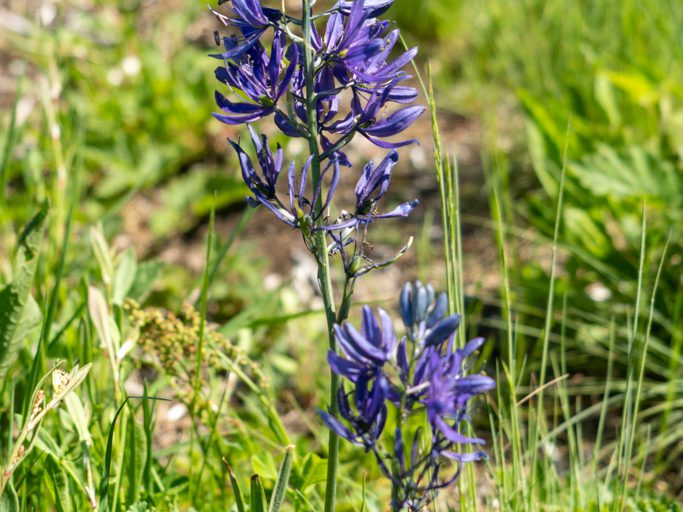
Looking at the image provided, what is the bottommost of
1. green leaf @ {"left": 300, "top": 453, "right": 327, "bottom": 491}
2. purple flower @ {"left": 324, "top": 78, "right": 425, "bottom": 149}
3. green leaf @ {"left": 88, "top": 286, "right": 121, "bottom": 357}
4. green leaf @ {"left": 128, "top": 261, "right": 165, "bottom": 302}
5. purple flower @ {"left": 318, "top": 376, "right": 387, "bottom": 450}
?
green leaf @ {"left": 300, "top": 453, "right": 327, "bottom": 491}

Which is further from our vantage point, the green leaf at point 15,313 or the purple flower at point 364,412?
the green leaf at point 15,313

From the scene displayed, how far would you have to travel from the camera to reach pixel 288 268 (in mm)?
3336

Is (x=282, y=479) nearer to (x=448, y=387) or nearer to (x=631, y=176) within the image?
(x=448, y=387)

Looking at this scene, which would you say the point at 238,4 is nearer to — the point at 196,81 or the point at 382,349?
the point at 382,349

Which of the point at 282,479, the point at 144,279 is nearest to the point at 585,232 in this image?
the point at 144,279

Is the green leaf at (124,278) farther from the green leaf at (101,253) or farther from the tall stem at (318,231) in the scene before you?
the tall stem at (318,231)

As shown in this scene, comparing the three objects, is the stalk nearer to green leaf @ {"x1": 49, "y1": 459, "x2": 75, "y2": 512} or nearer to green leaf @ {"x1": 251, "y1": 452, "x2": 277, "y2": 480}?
green leaf @ {"x1": 251, "y1": 452, "x2": 277, "y2": 480}

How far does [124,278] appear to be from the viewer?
2.11m

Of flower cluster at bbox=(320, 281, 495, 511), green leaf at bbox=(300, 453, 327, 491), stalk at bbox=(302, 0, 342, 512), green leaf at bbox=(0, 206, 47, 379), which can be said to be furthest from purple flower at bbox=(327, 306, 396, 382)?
green leaf at bbox=(0, 206, 47, 379)

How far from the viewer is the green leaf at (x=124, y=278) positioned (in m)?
2.05

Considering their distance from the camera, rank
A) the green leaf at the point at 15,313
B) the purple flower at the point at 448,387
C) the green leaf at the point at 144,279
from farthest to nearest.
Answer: the green leaf at the point at 144,279, the green leaf at the point at 15,313, the purple flower at the point at 448,387

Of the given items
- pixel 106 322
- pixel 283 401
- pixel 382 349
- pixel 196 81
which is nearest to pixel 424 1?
pixel 196 81

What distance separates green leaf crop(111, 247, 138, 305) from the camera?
2.05 meters

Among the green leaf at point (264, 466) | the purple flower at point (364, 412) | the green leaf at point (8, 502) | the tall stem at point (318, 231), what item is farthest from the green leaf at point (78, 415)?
the purple flower at point (364, 412)
